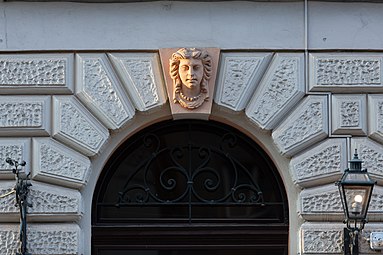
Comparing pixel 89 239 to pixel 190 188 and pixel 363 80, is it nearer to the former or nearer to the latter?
pixel 190 188

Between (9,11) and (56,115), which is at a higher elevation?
(9,11)

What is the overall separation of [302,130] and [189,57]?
1.19 m

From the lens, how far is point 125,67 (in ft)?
32.0

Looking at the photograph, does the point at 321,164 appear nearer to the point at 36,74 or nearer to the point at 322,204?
the point at 322,204

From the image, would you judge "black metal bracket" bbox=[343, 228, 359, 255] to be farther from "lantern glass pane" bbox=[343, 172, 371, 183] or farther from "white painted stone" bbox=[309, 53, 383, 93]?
"white painted stone" bbox=[309, 53, 383, 93]

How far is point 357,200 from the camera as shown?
9.02 meters

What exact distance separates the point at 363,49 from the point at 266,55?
0.87 m

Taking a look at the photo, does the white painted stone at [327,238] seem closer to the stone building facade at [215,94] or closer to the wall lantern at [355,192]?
the stone building facade at [215,94]

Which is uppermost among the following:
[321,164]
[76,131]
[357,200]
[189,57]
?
[189,57]

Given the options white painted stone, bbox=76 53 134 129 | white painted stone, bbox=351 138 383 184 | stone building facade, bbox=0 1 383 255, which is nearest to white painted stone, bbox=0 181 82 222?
stone building facade, bbox=0 1 383 255

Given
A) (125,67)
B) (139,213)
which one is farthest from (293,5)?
(139,213)

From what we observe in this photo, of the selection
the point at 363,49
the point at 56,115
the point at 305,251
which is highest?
the point at 363,49

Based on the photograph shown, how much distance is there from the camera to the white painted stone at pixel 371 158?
966 cm

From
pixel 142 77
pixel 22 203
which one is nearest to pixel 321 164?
pixel 142 77
